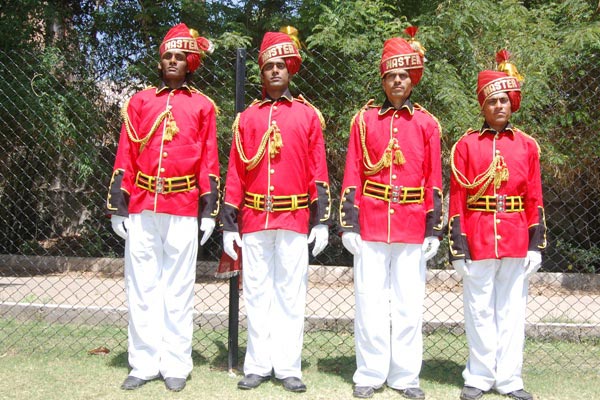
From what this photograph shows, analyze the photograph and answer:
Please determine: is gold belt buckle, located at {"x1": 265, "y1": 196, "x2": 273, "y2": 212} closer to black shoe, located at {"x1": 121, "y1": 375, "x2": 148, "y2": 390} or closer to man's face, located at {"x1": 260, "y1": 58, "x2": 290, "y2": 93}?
man's face, located at {"x1": 260, "y1": 58, "x2": 290, "y2": 93}

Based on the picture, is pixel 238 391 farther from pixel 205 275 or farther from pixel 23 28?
pixel 23 28

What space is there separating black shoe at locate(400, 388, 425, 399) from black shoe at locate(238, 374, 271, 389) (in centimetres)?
93

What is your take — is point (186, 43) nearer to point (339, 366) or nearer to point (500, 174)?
point (500, 174)

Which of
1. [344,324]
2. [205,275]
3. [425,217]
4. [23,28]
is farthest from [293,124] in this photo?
[23,28]

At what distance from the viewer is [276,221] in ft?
14.0

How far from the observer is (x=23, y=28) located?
30.6 ft

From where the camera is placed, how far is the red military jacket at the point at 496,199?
4262 mm

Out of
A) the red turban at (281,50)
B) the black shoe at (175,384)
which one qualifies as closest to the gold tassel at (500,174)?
the red turban at (281,50)

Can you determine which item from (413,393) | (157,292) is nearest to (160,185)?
(157,292)

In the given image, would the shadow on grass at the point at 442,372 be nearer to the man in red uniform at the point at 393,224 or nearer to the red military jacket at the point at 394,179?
the man in red uniform at the point at 393,224

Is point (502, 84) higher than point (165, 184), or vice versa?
point (502, 84)

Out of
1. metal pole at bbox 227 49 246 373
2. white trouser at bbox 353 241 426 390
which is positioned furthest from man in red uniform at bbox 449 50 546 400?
metal pole at bbox 227 49 246 373

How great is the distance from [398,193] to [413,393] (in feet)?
4.15

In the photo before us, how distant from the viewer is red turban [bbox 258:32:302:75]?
14.4ft
